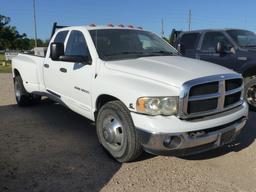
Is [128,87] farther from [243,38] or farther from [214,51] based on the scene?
[243,38]

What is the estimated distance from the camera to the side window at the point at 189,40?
30.0 feet

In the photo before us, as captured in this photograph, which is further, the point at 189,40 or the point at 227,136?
the point at 189,40

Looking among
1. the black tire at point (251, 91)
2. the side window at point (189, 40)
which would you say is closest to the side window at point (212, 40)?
the side window at point (189, 40)

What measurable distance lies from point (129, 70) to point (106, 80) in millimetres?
378

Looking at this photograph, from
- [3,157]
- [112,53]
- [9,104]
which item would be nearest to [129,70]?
[112,53]

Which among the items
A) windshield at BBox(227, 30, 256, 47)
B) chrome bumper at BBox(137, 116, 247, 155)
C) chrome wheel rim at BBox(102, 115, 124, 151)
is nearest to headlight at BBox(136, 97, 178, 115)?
chrome bumper at BBox(137, 116, 247, 155)

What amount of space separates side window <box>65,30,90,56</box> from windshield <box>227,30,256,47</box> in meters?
4.24

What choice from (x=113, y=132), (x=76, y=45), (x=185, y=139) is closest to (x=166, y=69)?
(x=185, y=139)

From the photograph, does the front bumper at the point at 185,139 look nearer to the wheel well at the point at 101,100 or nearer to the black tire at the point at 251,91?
the wheel well at the point at 101,100

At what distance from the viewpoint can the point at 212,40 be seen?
8734 mm

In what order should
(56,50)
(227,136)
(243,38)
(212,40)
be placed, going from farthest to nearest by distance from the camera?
(212,40), (243,38), (56,50), (227,136)

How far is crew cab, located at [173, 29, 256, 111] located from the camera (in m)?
7.63

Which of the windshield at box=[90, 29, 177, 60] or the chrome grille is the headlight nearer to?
the chrome grille

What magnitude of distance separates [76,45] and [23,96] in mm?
2894
